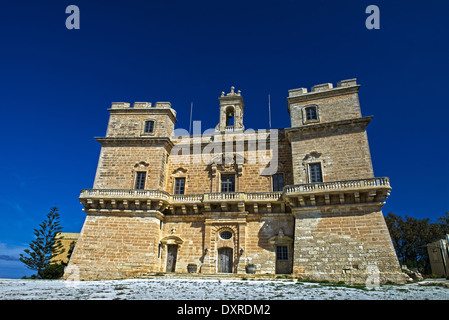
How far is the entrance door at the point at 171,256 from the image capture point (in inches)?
803

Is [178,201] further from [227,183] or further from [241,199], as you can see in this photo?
[241,199]

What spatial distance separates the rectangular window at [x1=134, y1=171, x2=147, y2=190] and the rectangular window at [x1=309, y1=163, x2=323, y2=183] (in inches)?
472

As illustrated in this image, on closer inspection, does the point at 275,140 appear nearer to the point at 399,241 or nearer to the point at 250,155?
the point at 250,155

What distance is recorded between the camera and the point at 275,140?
22.1 meters

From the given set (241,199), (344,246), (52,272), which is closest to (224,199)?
(241,199)

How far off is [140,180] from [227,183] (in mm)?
6529

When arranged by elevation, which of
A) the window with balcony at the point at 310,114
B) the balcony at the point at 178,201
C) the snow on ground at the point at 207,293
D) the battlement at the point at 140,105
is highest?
the battlement at the point at 140,105

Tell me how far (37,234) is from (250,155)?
21214 millimetres

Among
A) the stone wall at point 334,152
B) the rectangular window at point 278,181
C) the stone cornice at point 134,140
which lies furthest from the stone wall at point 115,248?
the stone wall at point 334,152

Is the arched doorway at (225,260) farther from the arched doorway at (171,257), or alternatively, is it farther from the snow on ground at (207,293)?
the snow on ground at (207,293)

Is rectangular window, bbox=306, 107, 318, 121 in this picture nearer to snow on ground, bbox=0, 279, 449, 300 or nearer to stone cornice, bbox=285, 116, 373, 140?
stone cornice, bbox=285, 116, 373, 140

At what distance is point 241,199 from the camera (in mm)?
19703

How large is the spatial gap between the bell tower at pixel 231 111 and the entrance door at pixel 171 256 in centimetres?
986

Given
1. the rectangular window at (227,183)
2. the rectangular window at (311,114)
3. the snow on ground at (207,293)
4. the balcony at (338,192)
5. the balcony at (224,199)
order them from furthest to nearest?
1. the rectangular window at (227,183)
2. the rectangular window at (311,114)
3. the balcony at (224,199)
4. the balcony at (338,192)
5. the snow on ground at (207,293)
